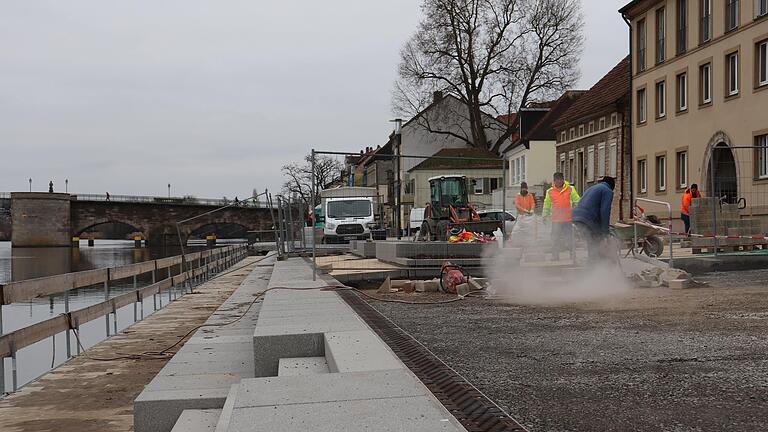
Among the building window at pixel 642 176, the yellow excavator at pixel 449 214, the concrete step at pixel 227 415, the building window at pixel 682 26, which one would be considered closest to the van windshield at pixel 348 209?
the building window at pixel 642 176

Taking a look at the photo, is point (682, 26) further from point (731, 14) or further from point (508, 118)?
point (508, 118)

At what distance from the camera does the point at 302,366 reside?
590 cm

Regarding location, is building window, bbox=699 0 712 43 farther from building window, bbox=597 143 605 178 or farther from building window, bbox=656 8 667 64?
building window, bbox=597 143 605 178

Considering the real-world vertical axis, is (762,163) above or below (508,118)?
below

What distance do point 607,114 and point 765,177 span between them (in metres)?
16.5

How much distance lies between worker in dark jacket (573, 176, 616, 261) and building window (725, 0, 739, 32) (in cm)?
1900

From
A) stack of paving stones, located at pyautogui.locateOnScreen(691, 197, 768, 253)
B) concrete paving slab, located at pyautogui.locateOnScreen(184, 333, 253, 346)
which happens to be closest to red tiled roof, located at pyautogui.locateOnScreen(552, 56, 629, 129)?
stack of paving stones, located at pyautogui.locateOnScreen(691, 197, 768, 253)

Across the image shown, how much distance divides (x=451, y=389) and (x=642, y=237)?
1450 cm

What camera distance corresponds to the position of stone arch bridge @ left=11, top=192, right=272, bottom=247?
3403 inches

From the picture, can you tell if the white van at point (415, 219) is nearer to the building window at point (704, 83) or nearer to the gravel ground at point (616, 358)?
the building window at point (704, 83)

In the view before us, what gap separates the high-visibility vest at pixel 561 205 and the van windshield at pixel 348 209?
82.8 feet

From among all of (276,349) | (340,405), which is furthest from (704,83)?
(340,405)

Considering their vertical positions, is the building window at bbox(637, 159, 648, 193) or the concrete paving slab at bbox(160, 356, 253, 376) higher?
the building window at bbox(637, 159, 648, 193)

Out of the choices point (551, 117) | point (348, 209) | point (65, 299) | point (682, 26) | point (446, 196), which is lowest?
point (65, 299)
